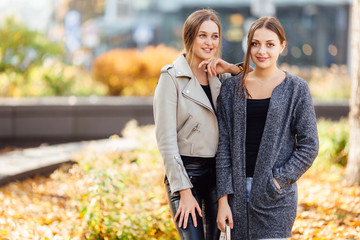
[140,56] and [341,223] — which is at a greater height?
[140,56]

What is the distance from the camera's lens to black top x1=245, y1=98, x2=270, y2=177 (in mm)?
2631

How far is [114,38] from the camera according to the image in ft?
84.2

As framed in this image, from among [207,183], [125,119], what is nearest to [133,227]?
[207,183]

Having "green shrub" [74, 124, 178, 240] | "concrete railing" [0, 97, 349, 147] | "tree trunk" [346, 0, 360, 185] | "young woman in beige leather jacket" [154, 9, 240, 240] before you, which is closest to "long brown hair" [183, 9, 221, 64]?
"young woman in beige leather jacket" [154, 9, 240, 240]

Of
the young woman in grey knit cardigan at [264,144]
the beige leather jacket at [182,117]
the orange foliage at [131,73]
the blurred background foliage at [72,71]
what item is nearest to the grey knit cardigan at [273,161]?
the young woman in grey knit cardigan at [264,144]

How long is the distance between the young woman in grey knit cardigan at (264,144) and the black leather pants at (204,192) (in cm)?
13

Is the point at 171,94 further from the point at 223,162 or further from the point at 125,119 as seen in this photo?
the point at 125,119

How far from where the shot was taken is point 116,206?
13.1 ft

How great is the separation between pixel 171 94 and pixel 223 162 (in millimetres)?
482

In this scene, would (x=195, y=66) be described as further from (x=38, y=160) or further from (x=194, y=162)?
(x=38, y=160)

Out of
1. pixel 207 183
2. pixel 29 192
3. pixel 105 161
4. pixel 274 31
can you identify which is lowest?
pixel 29 192

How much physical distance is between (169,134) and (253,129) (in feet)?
1.52

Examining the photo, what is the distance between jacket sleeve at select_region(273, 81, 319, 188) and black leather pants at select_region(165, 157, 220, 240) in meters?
0.43

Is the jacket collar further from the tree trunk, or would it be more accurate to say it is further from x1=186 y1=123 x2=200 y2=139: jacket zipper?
the tree trunk
